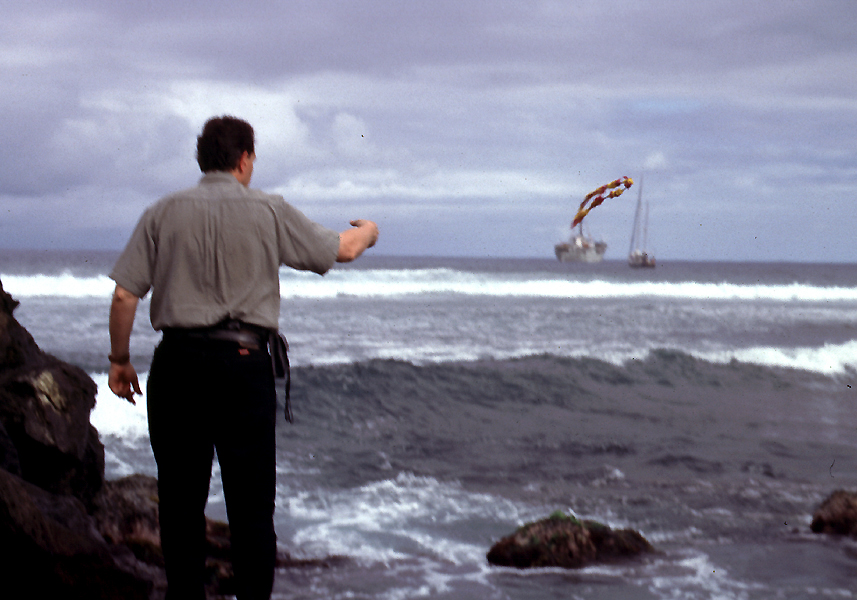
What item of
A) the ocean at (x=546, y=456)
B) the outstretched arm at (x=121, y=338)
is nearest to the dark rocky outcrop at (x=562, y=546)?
the ocean at (x=546, y=456)

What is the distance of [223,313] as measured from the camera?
9.13 feet

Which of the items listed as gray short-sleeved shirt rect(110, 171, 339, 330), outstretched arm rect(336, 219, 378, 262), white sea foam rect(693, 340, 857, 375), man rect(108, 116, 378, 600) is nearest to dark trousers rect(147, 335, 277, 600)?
man rect(108, 116, 378, 600)

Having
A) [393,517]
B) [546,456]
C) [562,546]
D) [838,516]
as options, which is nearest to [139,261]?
[562,546]

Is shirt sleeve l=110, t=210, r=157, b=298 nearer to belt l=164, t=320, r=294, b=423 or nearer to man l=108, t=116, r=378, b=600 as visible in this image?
man l=108, t=116, r=378, b=600

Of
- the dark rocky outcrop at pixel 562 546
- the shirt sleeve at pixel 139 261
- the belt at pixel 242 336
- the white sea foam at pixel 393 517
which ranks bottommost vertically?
the white sea foam at pixel 393 517

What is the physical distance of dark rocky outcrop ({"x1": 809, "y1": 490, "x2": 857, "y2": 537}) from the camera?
223 inches

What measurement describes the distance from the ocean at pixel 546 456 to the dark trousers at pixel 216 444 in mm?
1564

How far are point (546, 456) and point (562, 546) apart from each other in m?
3.35

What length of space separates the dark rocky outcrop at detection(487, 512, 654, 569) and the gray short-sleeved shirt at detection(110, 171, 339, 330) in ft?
9.18

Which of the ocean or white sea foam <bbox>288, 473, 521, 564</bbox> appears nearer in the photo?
the ocean

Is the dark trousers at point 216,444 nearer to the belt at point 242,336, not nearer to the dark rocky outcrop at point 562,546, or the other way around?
the belt at point 242,336

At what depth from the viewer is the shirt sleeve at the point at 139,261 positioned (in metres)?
2.83

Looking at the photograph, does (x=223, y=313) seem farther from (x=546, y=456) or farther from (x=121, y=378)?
(x=546, y=456)

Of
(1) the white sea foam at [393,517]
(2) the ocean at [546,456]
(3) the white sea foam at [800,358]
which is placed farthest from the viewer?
(3) the white sea foam at [800,358]
